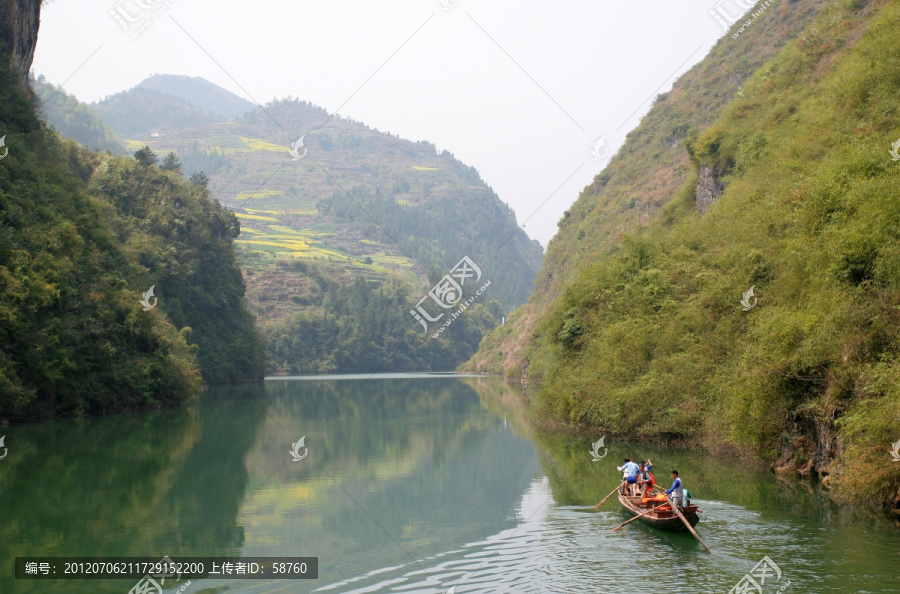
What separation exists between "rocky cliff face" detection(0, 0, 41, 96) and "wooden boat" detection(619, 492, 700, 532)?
53334mm

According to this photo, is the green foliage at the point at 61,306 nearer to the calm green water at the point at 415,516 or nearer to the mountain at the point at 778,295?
the calm green water at the point at 415,516

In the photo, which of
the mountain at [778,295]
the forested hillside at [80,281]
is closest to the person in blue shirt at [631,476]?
the mountain at [778,295]

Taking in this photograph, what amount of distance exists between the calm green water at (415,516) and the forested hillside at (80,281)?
5.02 meters

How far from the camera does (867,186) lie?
21.2m

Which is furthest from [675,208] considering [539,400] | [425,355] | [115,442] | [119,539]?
[425,355]

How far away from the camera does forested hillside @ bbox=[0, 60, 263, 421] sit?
42000 millimetres

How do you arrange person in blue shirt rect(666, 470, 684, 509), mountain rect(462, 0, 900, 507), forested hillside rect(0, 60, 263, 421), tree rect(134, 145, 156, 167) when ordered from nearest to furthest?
1. person in blue shirt rect(666, 470, 684, 509)
2. mountain rect(462, 0, 900, 507)
3. forested hillside rect(0, 60, 263, 421)
4. tree rect(134, 145, 156, 167)

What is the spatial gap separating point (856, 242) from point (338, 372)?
138308 mm

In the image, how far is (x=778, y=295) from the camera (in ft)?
87.9

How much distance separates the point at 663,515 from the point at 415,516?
7.55 meters

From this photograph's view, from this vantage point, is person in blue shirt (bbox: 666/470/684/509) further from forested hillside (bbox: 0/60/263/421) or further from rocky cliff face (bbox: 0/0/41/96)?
rocky cliff face (bbox: 0/0/41/96)

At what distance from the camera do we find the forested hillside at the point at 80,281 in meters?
42.0

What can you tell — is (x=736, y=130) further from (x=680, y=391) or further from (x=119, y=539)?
(x=119, y=539)

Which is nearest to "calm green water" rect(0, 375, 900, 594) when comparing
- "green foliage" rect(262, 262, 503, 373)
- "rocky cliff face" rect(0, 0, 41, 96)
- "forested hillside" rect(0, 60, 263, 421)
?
"forested hillside" rect(0, 60, 263, 421)
